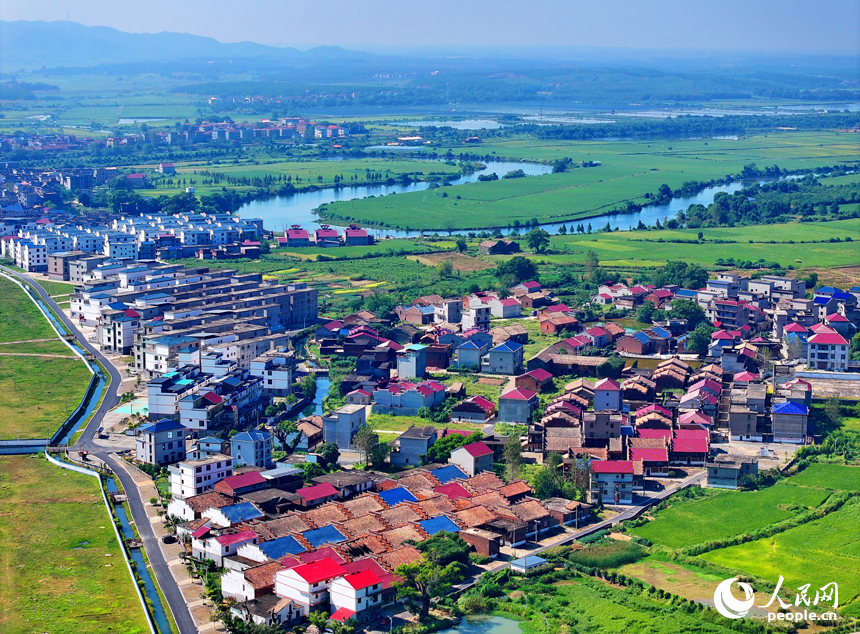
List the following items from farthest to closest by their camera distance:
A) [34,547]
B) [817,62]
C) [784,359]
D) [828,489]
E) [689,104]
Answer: [817,62]
[689,104]
[784,359]
[828,489]
[34,547]

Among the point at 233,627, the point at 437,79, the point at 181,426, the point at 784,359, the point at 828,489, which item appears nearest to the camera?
the point at 233,627

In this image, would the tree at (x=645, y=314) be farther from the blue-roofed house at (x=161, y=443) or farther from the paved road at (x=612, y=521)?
the blue-roofed house at (x=161, y=443)

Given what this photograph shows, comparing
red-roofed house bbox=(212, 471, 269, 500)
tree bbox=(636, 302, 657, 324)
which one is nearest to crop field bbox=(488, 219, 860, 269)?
tree bbox=(636, 302, 657, 324)

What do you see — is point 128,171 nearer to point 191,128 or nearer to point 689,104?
point 191,128

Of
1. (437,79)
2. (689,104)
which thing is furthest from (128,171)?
(437,79)

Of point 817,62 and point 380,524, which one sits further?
point 817,62

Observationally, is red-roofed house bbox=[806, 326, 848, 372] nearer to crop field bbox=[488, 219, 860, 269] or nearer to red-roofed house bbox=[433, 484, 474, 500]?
red-roofed house bbox=[433, 484, 474, 500]

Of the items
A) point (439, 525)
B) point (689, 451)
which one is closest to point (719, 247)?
point (689, 451)

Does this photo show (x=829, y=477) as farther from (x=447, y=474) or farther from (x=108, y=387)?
(x=108, y=387)
